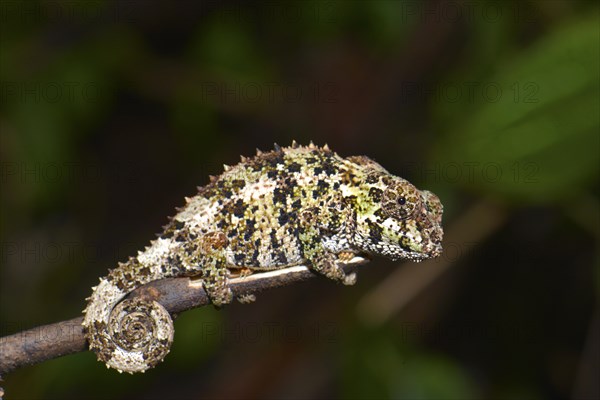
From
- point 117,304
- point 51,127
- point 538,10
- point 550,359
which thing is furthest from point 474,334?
point 51,127

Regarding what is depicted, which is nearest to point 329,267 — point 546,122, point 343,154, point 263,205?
point 263,205

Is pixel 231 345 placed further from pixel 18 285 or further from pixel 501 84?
pixel 501 84

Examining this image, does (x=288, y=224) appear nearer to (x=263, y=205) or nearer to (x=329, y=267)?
(x=263, y=205)

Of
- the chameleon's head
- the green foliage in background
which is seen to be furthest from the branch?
the green foliage in background

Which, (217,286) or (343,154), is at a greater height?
(217,286)

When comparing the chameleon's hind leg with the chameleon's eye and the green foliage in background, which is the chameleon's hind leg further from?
the green foliage in background

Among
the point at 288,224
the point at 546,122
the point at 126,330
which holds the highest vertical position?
the point at 546,122

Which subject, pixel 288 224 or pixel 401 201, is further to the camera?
pixel 288 224
